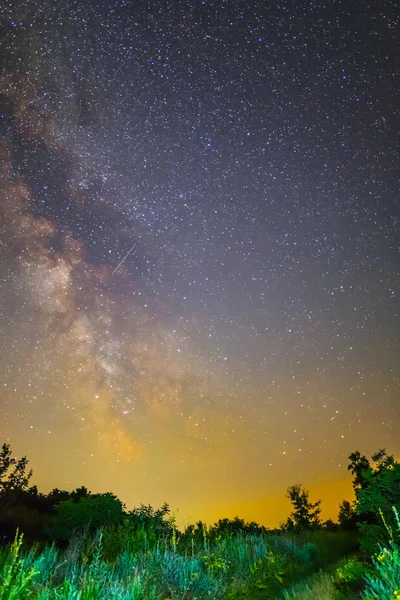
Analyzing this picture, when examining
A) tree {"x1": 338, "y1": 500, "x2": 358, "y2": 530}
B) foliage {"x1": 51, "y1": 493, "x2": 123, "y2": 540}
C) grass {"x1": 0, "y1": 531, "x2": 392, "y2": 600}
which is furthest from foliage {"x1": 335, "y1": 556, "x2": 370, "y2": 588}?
tree {"x1": 338, "y1": 500, "x2": 358, "y2": 530}

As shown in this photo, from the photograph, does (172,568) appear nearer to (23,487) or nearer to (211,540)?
(211,540)

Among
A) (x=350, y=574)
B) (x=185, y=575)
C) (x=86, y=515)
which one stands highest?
(x=86, y=515)

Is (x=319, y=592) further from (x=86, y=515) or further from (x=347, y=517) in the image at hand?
(x=347, y=517)

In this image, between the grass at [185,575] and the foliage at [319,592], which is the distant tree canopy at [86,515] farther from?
the foliage at [319,592]

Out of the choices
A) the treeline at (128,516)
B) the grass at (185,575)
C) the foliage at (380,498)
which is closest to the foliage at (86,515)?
the treeline at (128,516)

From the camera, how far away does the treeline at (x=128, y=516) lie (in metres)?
9.45

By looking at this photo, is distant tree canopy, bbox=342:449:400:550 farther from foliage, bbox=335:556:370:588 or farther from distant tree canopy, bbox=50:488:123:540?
distant tree canopy, bbox=50:488:123:540

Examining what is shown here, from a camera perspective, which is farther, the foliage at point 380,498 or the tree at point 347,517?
the tree at point 347,517

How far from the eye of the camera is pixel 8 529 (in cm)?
1661

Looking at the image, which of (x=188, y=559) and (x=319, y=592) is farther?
(x=188, y=559)

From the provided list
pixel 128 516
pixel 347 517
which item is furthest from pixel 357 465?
pixel 128 516

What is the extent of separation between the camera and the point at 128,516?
15.9 m

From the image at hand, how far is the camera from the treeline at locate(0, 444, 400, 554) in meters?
9.45

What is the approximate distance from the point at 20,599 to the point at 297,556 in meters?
9.91
